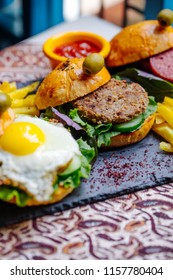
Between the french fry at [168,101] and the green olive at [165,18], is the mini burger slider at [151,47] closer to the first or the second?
the green olive at [165,18]

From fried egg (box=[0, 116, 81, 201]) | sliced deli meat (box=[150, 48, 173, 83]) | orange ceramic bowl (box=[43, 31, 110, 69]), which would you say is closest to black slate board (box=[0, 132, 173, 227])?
fried egg (box=[0, 116, 81, 201])

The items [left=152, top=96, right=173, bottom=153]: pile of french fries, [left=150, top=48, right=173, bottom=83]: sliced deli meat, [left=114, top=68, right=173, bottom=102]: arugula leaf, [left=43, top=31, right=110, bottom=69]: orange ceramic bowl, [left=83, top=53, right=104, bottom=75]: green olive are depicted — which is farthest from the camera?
[left=43, top=31, right=110, bottom=69]: orange ceramic bowl

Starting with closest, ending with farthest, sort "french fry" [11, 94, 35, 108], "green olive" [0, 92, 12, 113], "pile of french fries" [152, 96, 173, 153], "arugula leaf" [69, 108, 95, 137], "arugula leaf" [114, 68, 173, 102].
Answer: "green olive" [0, 92, 12, 113], "arugula leaf" [69, 108, 95, 137], "pile of french fries" [152, 96, 173, 153], "french fry" [11, 94, 35, 108], "arugula leaf" [114, 68, 173, 102]

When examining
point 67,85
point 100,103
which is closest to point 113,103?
point 100,103

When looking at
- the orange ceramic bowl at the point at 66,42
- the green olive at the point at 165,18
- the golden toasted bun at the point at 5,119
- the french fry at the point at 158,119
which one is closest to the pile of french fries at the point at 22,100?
the orange ceramic bowl at the point at 66,42

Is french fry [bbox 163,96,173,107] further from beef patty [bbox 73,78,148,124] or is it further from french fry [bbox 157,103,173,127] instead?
beef patty [bbox 73,78,148,124]

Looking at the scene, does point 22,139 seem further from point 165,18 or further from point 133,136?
point 165,18
